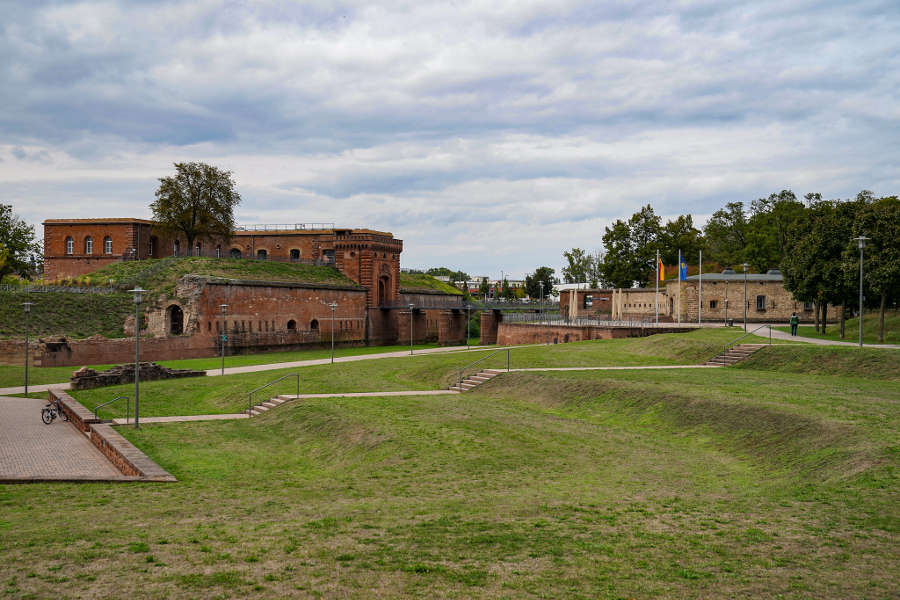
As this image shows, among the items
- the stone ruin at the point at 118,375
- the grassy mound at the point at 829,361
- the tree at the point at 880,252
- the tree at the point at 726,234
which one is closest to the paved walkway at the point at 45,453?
the stone ruin at the point at 118,375

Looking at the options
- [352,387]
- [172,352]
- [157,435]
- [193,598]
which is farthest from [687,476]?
[172,352]

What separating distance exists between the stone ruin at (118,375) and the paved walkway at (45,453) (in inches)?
255

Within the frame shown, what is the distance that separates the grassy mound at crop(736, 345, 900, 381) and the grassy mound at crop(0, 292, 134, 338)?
1651 inches

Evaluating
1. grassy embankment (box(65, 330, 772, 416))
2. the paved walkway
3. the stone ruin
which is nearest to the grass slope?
the paved walkway

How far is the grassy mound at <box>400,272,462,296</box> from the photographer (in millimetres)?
85787

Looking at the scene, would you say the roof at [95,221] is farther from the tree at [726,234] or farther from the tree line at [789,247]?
the tree at [726,234]

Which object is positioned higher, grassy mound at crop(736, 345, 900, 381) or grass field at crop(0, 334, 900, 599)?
grassy mound at crop(736, 345, 900, 381)

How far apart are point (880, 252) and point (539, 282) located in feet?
337

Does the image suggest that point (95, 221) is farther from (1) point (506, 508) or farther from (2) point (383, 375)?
(1) point (506, 508)

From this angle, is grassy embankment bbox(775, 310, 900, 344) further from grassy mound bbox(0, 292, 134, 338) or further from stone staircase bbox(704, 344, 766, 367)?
grassy mound bbox(0, 292, 134, 338)

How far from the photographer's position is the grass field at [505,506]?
29.3ft

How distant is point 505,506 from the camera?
1264 cm

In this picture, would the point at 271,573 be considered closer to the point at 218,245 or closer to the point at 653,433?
the point at 653,433

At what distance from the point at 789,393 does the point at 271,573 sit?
719 inches
